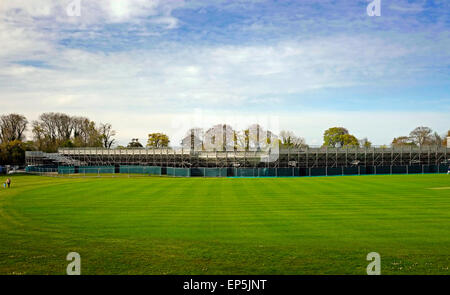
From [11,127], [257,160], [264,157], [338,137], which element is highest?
[11,127]

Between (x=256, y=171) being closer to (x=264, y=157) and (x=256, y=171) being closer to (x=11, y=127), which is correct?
(x=264, y=157)

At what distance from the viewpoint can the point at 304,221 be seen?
616 inches

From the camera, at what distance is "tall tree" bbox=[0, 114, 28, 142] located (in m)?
86.6

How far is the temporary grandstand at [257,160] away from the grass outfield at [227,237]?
36.3m

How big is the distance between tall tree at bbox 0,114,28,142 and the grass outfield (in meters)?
77.6

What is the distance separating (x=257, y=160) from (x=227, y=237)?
175ft

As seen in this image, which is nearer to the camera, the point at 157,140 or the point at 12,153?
the point at 12,153

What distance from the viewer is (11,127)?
287 feet

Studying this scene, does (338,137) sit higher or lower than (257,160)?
higher

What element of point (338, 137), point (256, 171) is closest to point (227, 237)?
point (256, 171)

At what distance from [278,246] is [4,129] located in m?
95.3
